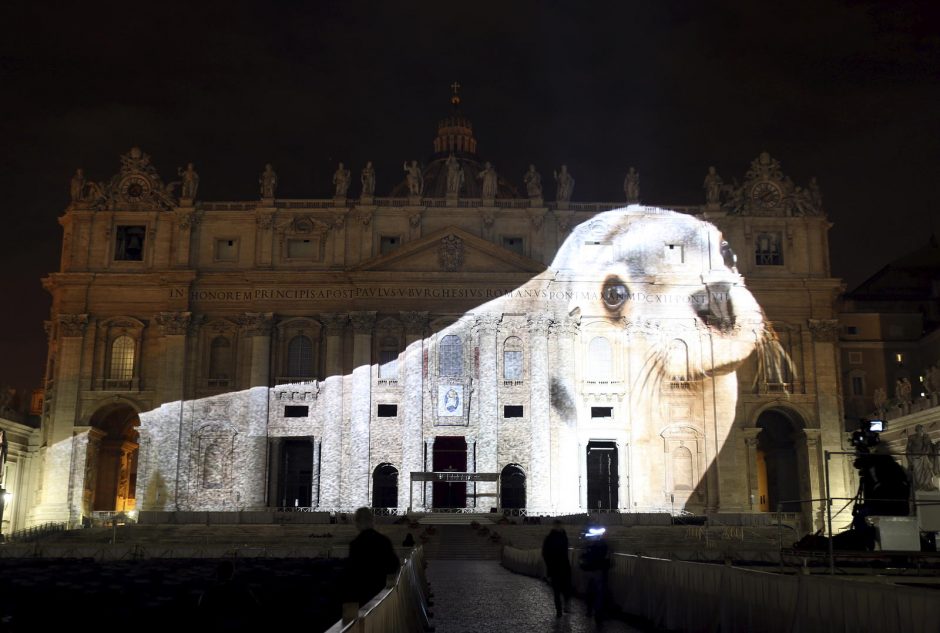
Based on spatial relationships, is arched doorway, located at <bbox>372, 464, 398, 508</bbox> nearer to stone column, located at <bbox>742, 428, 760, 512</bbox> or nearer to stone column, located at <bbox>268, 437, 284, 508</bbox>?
stone column, located at <bbox>268, 437, 284, 508</bbox>

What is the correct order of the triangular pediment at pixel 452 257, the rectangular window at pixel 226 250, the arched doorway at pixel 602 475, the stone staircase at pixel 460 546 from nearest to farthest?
the stone staircase at pixel 460 546, the arched doorway at pixel 602 475, the triangular pediment at pixel 452 257, the rectangular window at pixel 226 250

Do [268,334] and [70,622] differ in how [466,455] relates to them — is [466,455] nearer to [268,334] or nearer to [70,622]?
[268,334]

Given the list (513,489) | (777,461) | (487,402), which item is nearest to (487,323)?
(487,402)

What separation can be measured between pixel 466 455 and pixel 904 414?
72.9 feet

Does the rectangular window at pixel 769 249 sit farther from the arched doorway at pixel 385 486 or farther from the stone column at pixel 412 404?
the arched doorway at pixel 385 486

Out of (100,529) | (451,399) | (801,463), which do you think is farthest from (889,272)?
(100,529)

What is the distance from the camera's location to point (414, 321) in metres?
58.1

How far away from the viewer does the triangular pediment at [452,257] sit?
58.5 meters

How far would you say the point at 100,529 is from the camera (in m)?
49.0

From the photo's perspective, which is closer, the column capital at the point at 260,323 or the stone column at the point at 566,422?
the stone column at the point at 566,422

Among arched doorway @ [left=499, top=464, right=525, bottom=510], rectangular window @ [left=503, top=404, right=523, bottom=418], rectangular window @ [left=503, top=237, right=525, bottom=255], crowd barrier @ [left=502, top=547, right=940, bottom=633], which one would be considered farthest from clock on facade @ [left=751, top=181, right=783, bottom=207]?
crowd barrier @ [left=502, top=547, right=940, bottom=633]

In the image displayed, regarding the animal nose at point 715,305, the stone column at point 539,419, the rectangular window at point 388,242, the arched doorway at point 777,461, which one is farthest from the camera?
the arched doorway at point 777,461

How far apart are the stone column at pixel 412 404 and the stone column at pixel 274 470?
22.2ft

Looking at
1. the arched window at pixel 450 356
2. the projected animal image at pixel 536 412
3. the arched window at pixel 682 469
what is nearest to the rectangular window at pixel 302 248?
the projected animal image at pixel 536 412
